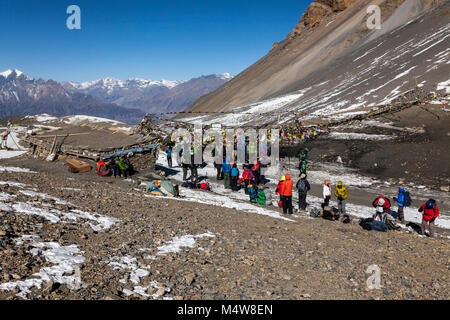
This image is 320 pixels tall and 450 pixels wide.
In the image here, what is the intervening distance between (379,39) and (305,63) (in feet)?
43.7

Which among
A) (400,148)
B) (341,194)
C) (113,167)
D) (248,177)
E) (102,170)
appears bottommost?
(341,194)

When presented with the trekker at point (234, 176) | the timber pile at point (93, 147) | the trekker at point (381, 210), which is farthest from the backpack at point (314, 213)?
the timber pile at point (93, 147)

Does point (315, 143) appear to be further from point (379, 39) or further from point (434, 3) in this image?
point (434, 3)

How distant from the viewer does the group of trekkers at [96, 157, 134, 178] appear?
17.0 meters

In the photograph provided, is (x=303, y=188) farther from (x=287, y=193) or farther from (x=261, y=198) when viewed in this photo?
(x=261, y=198)

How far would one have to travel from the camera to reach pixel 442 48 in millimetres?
31766

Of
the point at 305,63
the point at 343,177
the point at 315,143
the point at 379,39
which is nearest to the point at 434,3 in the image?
the point at 379,39

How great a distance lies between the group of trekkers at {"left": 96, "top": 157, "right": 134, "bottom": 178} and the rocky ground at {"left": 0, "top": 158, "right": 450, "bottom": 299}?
6724 millimetres

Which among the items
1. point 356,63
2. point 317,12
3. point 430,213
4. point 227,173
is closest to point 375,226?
point 430,213

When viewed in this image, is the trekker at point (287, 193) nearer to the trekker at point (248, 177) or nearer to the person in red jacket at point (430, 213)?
the trekker at point (248, 177)

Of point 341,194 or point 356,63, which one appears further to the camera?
point 356,63

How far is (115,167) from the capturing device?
17.1 metres

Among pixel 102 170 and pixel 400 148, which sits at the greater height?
pixel 400 148

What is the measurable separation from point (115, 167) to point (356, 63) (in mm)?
36432
